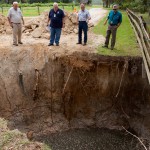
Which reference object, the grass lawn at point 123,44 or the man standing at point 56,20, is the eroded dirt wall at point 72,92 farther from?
the man standing at point 56,20

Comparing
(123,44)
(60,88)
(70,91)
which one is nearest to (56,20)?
(60,88)

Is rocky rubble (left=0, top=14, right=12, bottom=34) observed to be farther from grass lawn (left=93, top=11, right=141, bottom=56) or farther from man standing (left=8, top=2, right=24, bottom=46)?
grass lawn (left=93, top=11, right=141, bottom=56)

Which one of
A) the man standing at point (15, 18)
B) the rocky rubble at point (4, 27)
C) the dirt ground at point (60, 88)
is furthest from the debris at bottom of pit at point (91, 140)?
the rocky rubble at point (4, 27)

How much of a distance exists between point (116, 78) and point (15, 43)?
4.41 meters

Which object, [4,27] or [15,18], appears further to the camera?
[4,27]

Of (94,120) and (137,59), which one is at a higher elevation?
(137,59)

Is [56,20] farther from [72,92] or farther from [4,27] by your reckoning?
[4,27]

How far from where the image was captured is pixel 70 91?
43.8ft

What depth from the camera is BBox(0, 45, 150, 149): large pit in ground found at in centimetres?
1288

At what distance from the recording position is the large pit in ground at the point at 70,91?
1288 centimetres

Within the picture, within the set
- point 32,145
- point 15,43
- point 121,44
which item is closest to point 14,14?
point 15,43

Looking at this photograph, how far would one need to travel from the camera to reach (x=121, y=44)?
47.1 ft

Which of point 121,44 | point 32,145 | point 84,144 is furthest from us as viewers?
point 121,44

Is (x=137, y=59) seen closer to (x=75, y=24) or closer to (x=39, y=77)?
(x=39, y=77)
